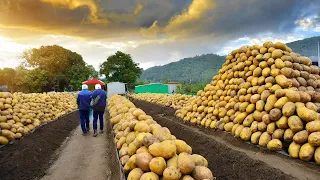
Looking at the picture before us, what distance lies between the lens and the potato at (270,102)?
816cm

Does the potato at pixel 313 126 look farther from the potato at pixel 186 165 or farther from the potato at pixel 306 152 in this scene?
the potato at pixel 186 165

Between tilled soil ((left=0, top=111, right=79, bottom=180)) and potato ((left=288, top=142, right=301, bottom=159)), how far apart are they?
6914mm

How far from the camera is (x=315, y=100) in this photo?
25.9 feet

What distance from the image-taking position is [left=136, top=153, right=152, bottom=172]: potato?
4730 millimetres

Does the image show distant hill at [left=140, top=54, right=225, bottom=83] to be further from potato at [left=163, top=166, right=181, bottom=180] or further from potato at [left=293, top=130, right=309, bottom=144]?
potato at [left=163, top=166, right=181, bottom=180]

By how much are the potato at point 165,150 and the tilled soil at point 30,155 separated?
465cm

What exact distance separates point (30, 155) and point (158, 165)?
626 centimetres

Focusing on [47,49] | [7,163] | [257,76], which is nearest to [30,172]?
[7,163]

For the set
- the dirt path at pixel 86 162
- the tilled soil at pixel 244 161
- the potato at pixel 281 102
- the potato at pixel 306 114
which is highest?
the potato at pixel 281 102

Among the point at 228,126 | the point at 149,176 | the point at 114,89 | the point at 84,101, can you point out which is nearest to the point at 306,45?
the point at 114,89

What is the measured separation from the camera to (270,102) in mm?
8219

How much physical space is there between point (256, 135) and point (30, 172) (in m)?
6.80

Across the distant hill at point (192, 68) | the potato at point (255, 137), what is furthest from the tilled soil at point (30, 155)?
the distant hill at point (192, 68)

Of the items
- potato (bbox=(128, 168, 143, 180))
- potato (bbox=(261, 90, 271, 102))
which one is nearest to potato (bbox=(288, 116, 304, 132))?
potato (bbox=(261, 90, 271, 102))
